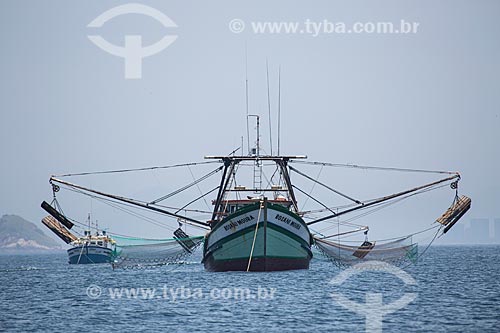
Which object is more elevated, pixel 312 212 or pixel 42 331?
pixel 312 212

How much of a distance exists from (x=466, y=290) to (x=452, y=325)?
18748mm

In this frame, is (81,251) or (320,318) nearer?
(320,318)

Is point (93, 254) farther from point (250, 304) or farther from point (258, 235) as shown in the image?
point (250, 304)

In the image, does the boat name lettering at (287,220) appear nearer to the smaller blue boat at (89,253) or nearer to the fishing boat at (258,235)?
the fishing boat at (258,235)

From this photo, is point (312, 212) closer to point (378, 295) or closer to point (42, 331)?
point (378, 295)

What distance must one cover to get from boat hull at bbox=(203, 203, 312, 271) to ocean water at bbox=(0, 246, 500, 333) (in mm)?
937

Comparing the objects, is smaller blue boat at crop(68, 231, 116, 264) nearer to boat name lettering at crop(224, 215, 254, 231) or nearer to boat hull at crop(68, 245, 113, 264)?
boat hull at crop(68, 245, 113, 264)

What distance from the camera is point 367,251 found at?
228ft

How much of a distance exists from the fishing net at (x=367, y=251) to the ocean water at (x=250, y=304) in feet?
→ 5.15

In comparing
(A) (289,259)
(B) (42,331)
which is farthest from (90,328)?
(A) (289,259)

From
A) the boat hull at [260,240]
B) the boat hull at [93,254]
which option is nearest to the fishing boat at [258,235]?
the boat hull at [260,240]

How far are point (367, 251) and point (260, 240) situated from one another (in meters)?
12.5

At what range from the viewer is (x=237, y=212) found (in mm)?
60031

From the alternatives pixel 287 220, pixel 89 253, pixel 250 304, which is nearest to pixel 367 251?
pixel 287 220
